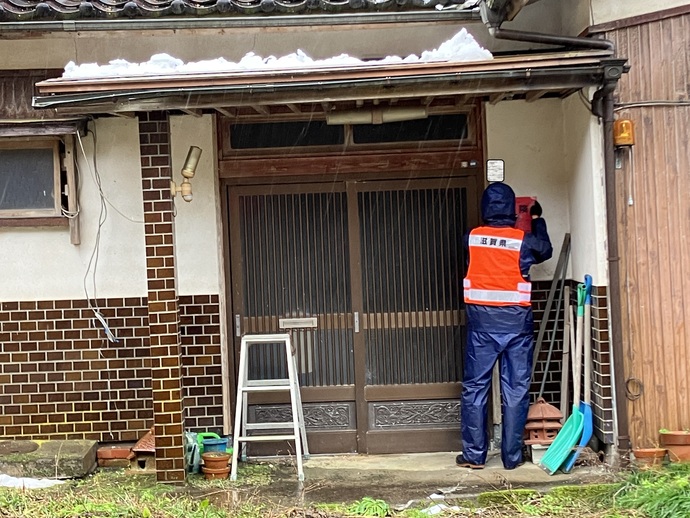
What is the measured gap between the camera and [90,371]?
300 inches

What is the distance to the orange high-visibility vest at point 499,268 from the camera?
710 centimetres

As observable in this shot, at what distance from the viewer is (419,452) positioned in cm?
769

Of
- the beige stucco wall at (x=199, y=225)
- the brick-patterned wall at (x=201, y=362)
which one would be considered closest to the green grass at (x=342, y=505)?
the brick-patterned wall at (x=201, y=362)

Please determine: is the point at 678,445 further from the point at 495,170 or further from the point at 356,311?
the point at 356,311

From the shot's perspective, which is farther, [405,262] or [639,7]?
[405,262]

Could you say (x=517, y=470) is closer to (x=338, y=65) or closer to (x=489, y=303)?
(x=489, y=303)

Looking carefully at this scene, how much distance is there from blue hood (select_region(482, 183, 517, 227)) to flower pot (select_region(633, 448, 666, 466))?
217cm

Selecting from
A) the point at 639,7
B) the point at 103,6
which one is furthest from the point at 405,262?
the point at 103,6

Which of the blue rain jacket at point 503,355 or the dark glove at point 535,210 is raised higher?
the dark glove at point 535,210

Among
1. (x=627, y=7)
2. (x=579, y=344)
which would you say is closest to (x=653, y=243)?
(x=579, y=344)

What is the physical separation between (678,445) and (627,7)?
3.54m

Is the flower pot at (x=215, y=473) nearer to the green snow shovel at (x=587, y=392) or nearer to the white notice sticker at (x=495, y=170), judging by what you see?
the green snow shovel at (x=587, y=392)

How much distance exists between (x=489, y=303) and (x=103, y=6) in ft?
13.7

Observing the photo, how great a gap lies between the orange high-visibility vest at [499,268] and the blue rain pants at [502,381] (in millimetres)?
105
